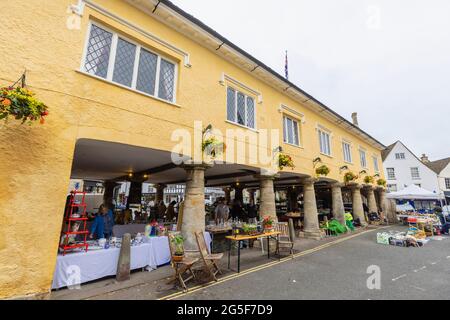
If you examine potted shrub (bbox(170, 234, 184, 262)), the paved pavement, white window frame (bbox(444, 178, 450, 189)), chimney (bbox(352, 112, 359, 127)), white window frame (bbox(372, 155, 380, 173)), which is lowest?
the paved pavement

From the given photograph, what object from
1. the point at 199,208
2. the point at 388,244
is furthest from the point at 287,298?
the point at 388,244

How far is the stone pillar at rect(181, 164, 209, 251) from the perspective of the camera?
664 cm

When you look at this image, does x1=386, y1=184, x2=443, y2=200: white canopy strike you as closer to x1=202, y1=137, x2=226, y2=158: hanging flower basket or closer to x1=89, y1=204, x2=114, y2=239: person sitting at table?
x1=202, y1=137, x2=226, y2=158: hanging flower basket

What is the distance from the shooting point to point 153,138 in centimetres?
593

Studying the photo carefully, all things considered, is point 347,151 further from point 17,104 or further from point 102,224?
point 17,104

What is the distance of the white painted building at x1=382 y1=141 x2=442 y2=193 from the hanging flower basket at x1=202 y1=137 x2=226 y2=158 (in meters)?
35.2

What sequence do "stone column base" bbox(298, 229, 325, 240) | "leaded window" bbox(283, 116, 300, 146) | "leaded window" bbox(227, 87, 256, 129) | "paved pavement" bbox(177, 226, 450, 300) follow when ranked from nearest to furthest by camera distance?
"paved pavement" bbox(177, 226, 450, 300) → "leaded window" bbox(227, 87, 256, 129) → "leaded window" bbox(283, 116, 300, 146) → "stone column base" bbox(298, 229, 325, 240)

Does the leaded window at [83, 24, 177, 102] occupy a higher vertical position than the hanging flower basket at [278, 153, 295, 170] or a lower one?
higher

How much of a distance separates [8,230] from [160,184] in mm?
14093

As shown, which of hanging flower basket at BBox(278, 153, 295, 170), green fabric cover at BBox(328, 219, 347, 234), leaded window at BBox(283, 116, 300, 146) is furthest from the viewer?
green fabric cover at BBox(328, 219, 347, 234)

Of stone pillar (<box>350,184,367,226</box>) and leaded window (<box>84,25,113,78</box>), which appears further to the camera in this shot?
stone pillar (<box>350,184,367,226</box>)

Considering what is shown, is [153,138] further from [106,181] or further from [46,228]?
[106,181]

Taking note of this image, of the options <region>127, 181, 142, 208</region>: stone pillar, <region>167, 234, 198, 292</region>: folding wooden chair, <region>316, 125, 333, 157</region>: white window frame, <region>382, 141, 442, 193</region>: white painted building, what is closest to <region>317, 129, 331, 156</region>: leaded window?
<region>316, 125, 333, 157</region>: white window frame

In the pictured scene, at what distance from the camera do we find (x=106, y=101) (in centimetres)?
527
